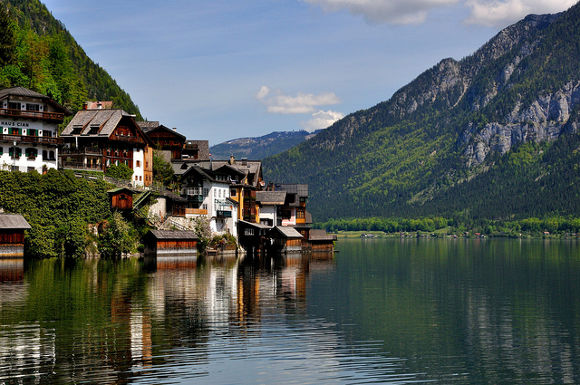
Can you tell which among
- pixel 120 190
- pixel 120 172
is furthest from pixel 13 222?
pixel 120 172

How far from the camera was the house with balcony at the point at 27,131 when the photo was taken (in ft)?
348

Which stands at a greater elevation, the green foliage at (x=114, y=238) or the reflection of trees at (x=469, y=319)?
the green foliage at (x=114, y=238)

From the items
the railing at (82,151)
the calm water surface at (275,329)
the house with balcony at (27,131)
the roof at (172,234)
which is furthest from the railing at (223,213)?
the calm water surface at (275,329)

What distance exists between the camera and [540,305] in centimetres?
6381

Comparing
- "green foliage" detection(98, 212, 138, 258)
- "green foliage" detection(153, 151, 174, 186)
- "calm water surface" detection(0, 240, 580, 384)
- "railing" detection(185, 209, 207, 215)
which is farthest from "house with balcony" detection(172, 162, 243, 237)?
"calm water surface" detection(0, 240, 580, 384)

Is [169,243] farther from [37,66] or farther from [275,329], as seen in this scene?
[275,329]

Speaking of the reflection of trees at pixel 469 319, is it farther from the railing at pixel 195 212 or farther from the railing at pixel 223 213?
the railing at pixel 223 213

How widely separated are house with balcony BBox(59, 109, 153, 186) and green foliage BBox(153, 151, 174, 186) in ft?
12.6

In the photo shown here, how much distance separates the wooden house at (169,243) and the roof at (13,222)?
22551mm

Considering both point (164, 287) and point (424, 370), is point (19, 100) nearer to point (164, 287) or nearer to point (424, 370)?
point (164, 287)

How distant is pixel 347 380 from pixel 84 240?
76.0 metres

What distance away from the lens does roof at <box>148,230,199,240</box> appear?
112125 millimetres

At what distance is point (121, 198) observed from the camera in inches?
4343

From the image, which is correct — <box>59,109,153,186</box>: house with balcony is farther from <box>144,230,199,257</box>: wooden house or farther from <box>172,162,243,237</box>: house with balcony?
<box>144,230,199,257</box>: wooden house
